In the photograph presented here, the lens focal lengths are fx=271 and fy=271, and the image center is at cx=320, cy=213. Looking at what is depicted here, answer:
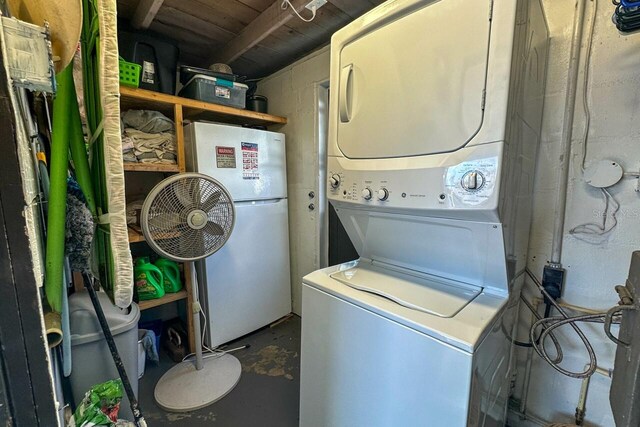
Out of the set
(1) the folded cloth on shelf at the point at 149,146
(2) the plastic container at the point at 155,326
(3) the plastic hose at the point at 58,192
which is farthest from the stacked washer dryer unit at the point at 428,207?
(2) the plastic container at the point at 155,326

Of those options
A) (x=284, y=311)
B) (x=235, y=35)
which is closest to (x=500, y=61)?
(x=235, y=35)

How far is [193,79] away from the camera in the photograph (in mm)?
1921

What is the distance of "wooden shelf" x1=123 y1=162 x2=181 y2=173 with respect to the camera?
1.66 meters

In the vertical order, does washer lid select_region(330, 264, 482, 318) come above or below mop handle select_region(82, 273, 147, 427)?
above

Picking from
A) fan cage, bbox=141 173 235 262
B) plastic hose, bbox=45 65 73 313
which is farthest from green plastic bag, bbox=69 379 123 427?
fan cage, bbox=141 173 235 262

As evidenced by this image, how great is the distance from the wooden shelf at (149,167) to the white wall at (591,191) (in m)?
2.08

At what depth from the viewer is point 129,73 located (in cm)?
156

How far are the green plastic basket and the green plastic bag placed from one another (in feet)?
5.05

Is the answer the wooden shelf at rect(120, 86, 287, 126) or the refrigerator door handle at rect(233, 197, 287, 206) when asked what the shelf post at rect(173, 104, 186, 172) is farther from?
the refrigerator door handle at rect(233, 197, 287, 206)

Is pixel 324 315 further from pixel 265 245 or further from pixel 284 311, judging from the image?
pixel 284 311

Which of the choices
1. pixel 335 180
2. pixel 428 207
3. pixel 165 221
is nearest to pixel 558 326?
pixel 428 207

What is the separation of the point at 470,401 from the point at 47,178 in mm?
1418

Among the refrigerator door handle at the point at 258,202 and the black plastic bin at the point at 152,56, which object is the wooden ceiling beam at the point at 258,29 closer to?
the black plastic bin at the point at 152,56

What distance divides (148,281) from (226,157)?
3.31ft
